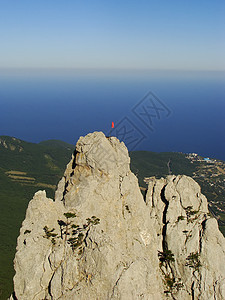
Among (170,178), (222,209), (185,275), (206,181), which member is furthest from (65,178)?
(206,181)

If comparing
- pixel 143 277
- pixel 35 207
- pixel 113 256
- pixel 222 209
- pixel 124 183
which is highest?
pixel 124 183

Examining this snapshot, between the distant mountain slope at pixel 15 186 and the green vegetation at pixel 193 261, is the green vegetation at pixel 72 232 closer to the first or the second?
the green vegetation at pixel 193 261

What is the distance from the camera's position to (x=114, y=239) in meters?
27.0

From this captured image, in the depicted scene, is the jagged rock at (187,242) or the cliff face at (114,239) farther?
the jagged rock at (187,242)

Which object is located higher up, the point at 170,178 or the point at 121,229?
the point at 170,178

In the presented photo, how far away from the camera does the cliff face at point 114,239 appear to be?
81.3ft

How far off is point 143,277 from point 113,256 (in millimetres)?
3804

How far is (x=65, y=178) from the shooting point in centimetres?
3447

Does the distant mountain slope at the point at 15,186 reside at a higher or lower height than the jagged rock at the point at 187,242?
lower

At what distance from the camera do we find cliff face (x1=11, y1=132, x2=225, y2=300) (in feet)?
81.3

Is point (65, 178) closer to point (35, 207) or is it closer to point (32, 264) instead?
point (35, 207)

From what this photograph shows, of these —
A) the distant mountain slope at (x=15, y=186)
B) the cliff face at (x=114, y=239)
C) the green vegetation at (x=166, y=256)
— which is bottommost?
the distant mountain slope at (x=15, y=186)

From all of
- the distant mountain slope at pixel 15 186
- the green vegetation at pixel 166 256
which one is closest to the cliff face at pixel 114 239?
the green vegetation at pixel 166 256

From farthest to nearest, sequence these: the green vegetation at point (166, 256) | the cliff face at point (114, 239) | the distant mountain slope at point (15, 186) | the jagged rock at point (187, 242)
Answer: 1. the distant mountain slope at point (15, 186)
2. the green vegetation at point (166, 256)
3. the jagged rock at point (187, 242)
4. the cliff face at point (114, 239)
